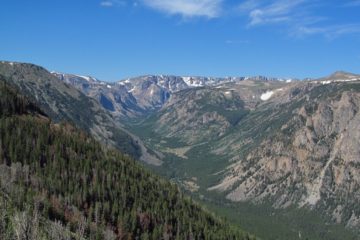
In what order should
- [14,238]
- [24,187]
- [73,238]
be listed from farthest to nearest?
[24,187], [73,238], [14,238]

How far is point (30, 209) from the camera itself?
165750 mm

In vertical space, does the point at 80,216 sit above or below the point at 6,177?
below

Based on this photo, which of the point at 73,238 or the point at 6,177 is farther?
the point at 6,177

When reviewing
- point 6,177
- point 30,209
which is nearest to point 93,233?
point 30,209

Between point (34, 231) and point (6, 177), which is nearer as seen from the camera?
point (34, 231)

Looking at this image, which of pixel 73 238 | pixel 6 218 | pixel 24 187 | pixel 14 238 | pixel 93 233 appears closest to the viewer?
pixel 14 238

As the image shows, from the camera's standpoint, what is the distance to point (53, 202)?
195 meters

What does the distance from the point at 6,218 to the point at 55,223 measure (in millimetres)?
16980

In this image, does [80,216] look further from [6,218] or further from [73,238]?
[6,218]

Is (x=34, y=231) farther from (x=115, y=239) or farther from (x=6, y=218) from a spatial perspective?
(x=115, y=239)

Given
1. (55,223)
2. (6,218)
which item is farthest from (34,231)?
(55,223)

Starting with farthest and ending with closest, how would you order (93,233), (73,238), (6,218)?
1. (93,233)
2. (73,238)
3. (6,218)

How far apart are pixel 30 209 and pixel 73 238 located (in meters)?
16.1

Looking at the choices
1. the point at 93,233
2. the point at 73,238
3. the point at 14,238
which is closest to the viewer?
the point at 14,238
